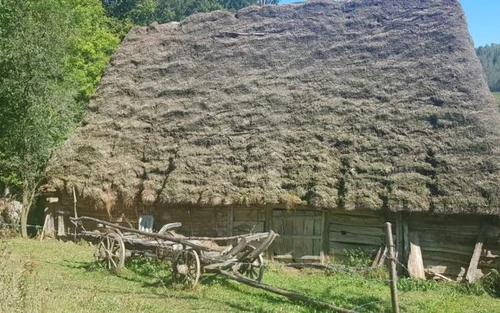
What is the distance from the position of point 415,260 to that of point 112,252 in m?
6.16

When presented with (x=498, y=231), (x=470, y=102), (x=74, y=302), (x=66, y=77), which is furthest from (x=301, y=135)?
(x=66, y=77)

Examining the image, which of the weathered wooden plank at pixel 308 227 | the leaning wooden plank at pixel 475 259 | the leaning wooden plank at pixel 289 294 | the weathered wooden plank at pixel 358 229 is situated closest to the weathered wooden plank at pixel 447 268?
the leaning wooden plank at pixel 475 259

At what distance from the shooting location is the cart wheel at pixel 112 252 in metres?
10.2

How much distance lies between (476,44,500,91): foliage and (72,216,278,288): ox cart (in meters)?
54.3

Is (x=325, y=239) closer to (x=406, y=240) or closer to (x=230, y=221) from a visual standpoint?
(x=406, y=240)

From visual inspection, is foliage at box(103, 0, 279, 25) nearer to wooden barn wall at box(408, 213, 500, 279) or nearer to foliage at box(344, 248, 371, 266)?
foliage at box(344, 248, 371, 266)

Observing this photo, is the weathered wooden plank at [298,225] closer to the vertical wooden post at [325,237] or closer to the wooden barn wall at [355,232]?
the vertical wooden post at [325,237]

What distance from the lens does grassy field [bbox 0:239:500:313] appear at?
7.06 m

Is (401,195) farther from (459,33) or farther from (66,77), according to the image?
(66,77)

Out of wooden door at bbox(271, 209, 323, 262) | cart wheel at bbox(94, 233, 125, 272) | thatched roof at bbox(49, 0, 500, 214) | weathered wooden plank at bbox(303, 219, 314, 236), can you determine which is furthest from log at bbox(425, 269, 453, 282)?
cart wheel at bbox(94, 233, 125, 272)

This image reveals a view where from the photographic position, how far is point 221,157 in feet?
44.6

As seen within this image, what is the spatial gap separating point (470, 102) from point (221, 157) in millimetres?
6082

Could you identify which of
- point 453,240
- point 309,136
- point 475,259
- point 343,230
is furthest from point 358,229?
point 309,136

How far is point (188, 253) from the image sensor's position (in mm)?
9070
